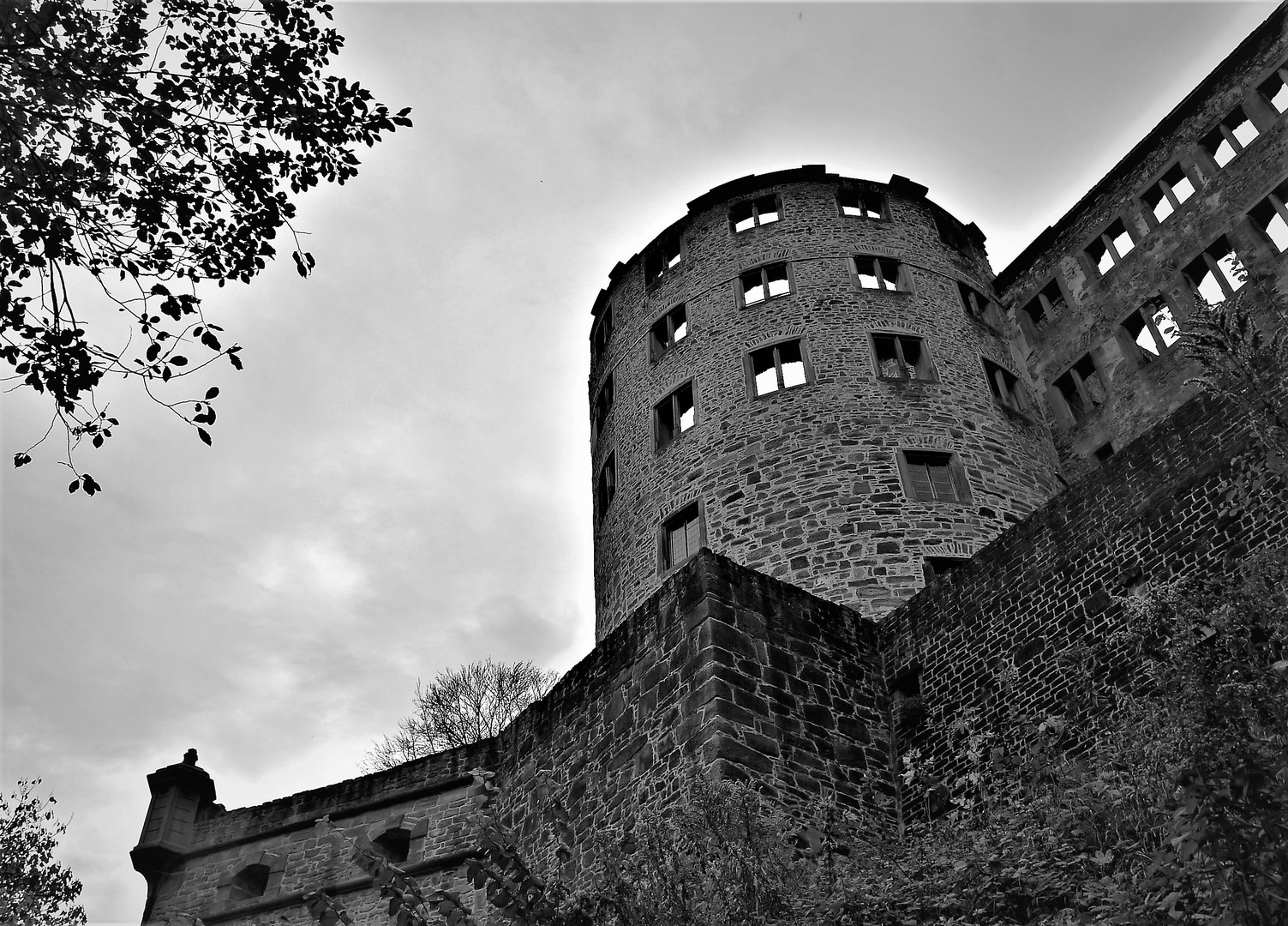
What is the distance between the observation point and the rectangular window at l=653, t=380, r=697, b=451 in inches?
739

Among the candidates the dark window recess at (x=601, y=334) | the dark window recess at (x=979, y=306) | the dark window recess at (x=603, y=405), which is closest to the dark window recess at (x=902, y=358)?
the dark window recess at (x=979, y=306)

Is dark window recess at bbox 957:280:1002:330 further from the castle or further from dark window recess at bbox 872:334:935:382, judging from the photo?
dark window recess at bbox 872:334:935:382

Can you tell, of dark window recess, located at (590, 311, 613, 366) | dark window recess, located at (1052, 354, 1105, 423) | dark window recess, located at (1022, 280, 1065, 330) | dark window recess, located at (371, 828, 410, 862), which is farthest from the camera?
dark window recess, located at (590, 311, 613, 366)

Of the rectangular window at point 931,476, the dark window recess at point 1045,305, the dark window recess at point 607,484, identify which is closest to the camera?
the rectangular window at point 931,476

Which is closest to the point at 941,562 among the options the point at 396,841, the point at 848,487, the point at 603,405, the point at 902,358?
the point at 848,487

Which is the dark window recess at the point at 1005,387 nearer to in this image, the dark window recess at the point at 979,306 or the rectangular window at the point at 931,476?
the dark window recess at the point at 979,306

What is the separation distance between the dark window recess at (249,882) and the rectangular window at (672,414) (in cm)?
858

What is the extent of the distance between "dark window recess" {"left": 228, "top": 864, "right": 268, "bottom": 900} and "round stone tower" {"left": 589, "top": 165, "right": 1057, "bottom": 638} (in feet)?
19.7

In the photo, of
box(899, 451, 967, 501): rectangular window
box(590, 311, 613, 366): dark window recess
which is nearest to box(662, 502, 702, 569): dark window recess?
box(899, 451, 967, 501): rectangular window

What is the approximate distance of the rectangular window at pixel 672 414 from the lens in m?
18.8

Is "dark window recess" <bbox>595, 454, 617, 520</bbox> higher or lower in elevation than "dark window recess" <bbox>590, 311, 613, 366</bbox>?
lower

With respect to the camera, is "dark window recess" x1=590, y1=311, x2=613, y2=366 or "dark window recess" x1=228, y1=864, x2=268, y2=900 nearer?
"dark window recess" x1=228, y1=864, x2=268, y2=900

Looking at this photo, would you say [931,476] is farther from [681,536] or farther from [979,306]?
[979,306]

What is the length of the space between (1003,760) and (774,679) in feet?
10.8
